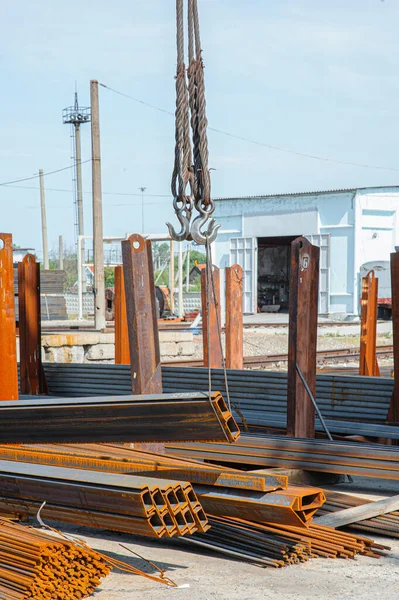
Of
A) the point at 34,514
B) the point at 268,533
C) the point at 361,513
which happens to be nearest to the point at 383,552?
the point at 361,513

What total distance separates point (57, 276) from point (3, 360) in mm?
24792

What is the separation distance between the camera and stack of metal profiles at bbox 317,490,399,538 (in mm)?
5145

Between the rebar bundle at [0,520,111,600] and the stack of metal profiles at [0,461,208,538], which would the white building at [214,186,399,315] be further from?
the rebar bundle at [0,520,111,600]

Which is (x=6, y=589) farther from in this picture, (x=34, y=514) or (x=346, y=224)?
(x=346, y=224)

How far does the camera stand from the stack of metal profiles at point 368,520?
5145 mm

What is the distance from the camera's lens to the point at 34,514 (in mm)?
4836

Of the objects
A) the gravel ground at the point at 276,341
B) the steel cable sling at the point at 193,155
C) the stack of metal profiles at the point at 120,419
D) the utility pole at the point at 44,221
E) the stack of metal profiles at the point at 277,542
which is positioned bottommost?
the gravel ground at the point at 276,341

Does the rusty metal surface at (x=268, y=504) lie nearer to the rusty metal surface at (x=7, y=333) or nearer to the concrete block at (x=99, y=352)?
the rusty metal surface at (x=7, y=333)

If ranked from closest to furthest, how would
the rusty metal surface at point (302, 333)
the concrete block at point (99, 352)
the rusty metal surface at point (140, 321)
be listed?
the rusty metal surface at point (140, 321)
the rusty metal surface at point (302, 333)
the concrete block at point (99, 352)

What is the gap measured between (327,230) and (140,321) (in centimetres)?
2902

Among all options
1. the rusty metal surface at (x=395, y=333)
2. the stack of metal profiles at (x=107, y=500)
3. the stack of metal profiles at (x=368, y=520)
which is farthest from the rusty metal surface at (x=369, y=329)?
the stack of metal profiles at (x=107, y=500)

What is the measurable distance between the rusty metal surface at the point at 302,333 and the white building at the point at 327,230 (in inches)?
1030

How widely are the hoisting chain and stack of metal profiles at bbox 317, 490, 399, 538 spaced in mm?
1971

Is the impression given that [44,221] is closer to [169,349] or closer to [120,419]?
[169,349]
